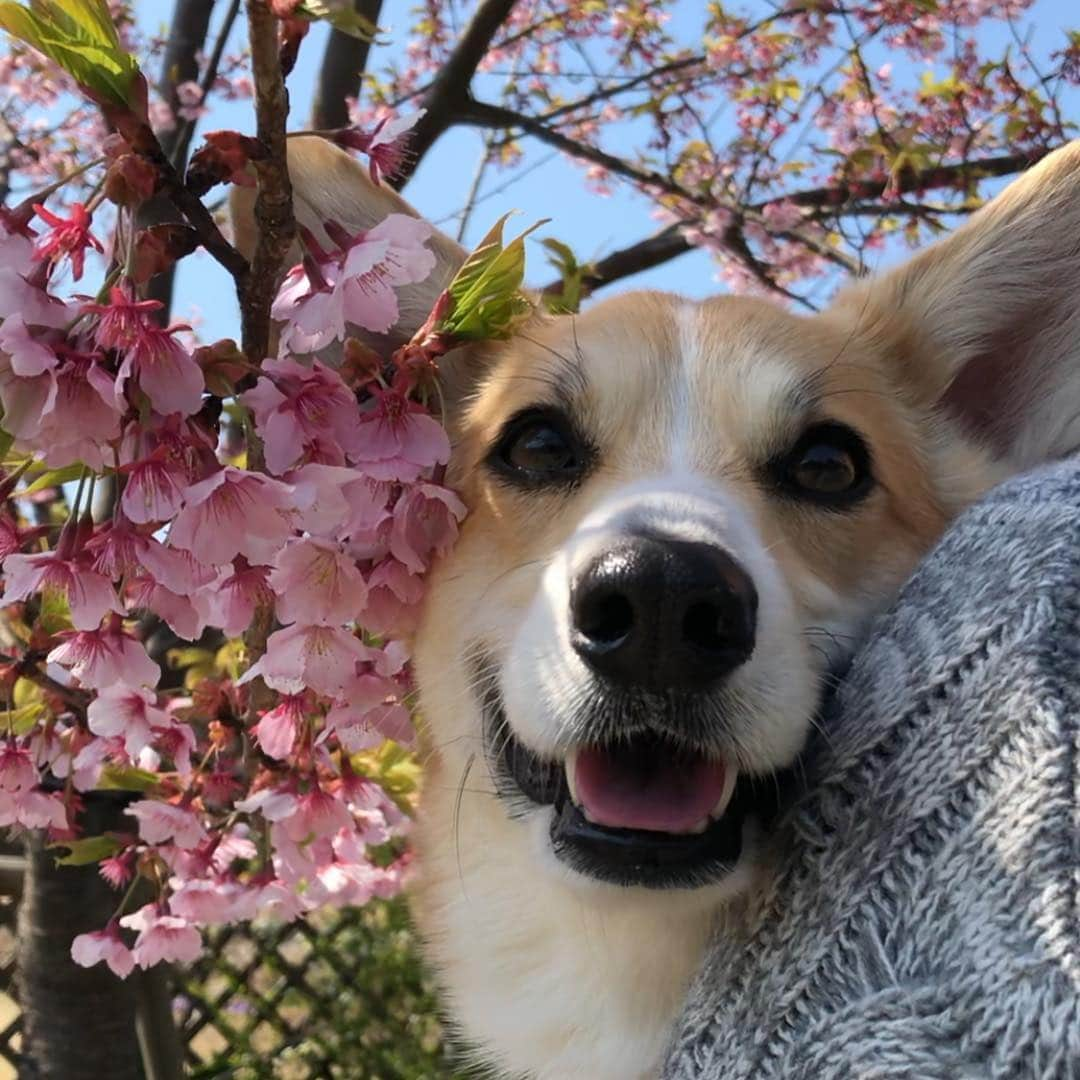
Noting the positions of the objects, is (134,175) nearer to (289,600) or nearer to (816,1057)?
(289,600)

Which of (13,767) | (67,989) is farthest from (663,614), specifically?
(67,989)

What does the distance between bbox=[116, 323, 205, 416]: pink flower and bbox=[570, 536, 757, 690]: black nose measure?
42 centimetres

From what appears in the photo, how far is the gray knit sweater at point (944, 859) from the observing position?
29.5 inches

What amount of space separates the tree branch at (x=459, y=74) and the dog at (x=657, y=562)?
7.59ft

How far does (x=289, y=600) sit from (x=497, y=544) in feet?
1.26

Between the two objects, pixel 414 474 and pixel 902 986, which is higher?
pixel 414 474

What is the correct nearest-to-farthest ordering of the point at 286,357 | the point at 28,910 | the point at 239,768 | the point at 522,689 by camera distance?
the point at 286,357 < the point at 522,689 < the point at 239,768 < the point at 28,910

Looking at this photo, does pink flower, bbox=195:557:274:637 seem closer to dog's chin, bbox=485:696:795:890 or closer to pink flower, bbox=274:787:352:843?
dog's chin, bbox=485:696:795:890

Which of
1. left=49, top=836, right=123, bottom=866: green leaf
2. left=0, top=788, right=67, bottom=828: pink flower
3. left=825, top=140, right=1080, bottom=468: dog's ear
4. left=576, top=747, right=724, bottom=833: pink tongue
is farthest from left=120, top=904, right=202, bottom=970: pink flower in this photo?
left=825, top=140, right=1080, bottom=468: dog's ear

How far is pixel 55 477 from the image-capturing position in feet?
3.94

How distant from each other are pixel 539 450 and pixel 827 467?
1.33ft

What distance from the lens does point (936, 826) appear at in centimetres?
87

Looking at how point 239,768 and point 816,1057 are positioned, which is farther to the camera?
point 239,768

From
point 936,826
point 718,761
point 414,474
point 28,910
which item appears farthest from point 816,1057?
point 28,910
